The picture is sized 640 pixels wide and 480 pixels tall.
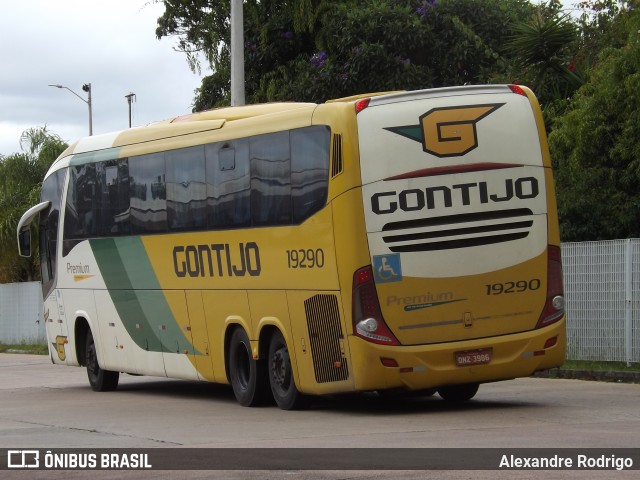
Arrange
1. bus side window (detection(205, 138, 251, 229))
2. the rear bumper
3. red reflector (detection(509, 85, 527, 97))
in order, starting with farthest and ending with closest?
bus side window (detection(205, 138, 251, 229)), red reflector (detection(509, 85, 527, 97)), the rear bumper

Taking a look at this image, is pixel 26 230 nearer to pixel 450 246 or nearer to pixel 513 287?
pixel 450 246

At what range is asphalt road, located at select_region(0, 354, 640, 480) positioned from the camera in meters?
12.1

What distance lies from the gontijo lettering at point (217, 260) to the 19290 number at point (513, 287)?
10.4ft

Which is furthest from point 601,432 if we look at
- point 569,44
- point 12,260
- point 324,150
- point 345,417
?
point 12,260

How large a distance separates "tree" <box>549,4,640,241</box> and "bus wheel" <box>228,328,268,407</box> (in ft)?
27.1

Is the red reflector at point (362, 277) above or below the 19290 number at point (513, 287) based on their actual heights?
above

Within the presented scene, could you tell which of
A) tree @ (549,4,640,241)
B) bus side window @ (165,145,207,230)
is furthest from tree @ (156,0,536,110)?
bus side window @ (165,145,207,230)

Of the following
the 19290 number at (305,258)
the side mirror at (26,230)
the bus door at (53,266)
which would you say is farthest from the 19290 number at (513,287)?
the side mirror at (26,230)

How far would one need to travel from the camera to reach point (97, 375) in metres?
23.3

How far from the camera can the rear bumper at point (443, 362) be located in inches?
606

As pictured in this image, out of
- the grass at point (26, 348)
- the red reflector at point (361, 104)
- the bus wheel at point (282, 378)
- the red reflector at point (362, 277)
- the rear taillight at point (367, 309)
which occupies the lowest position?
the grass at point (26, 348)

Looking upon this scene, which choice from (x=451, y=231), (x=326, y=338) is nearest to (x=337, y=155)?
(x=451, y=231)

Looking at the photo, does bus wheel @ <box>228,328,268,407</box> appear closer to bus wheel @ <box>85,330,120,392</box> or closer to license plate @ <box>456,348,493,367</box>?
license plate @ <box>456,348,493,367</box>

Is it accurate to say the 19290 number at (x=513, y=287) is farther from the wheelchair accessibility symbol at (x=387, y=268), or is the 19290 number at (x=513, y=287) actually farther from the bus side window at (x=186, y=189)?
the bus side window at (x=186, y=189)
